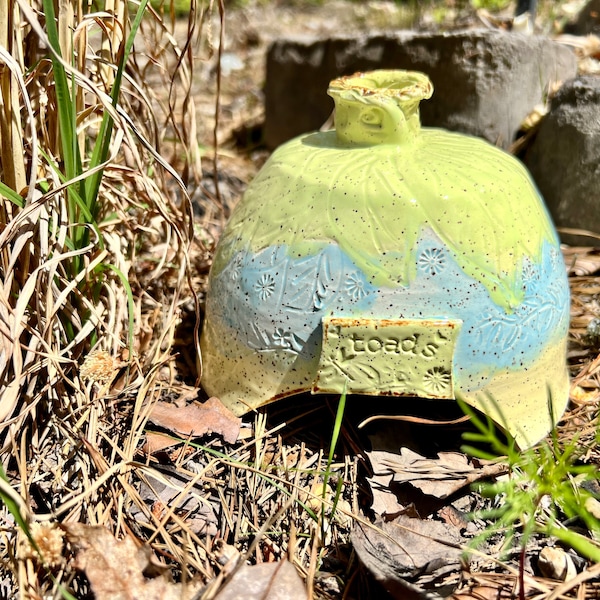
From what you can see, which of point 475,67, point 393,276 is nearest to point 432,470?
point 393,276

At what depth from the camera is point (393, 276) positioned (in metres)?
1.30

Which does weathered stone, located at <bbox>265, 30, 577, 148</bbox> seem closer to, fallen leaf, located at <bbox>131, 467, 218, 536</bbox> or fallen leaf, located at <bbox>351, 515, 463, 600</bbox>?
fallen leaf, located at <bbox>351, 515, 463, 600</bbox>

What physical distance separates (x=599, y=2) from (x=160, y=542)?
3118mm

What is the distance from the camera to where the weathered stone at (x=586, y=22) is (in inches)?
123

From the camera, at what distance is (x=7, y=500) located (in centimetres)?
102

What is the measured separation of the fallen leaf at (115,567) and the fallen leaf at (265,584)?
0.07 metres

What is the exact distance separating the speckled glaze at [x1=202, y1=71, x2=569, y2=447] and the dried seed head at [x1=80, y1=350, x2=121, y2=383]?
0.24 m

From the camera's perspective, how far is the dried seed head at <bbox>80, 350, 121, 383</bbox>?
1398 millimetres

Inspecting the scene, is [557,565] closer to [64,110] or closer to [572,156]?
[64,110]

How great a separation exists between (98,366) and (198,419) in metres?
0.24

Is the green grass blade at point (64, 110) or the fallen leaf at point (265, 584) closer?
the fallen leaf at point (265, 584)

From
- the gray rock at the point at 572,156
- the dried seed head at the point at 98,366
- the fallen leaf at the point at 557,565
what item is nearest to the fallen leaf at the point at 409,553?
the fallen leaf at the point at 557,565

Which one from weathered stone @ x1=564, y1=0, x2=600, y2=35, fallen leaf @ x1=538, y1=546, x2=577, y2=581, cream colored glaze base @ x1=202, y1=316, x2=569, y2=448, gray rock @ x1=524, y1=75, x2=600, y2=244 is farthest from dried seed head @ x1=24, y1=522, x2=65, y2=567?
weathered stone @ x1=564, y1=0, x2=600, y2=35

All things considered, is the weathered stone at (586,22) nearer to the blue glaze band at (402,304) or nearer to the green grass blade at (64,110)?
the blue glaze band at (402,304)
